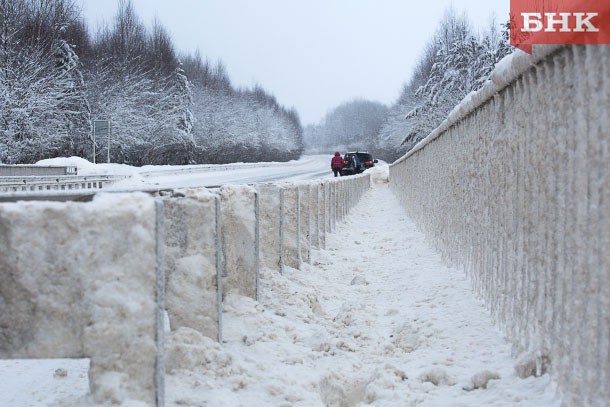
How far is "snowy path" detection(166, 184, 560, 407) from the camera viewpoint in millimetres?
3045

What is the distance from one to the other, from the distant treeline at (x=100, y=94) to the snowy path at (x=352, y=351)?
29906 millimetres

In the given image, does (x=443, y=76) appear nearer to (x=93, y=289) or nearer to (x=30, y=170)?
(x=30, y=170)

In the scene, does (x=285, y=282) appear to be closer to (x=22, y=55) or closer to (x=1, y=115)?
(x=1, y=115)

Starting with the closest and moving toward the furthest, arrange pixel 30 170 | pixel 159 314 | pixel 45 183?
pixel 159 314 < pixel 45 183 < pixel 30 170

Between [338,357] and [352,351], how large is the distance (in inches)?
7.8

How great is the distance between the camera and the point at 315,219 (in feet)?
27.9

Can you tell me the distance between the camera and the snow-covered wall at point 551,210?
90.0 inches

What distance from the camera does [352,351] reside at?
401 cm

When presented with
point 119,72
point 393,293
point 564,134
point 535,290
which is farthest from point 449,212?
point 119,72

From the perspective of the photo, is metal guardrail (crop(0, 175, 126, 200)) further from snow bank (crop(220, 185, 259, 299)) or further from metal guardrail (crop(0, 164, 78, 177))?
snow bank (crop(220, 185, 259, 299))

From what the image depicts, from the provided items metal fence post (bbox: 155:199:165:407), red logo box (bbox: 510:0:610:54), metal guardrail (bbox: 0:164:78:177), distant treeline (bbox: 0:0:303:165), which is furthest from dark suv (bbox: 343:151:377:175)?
metal fence post (bbox: 155:199:165:407)

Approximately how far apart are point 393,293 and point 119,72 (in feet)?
146

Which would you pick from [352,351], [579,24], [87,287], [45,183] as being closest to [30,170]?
[45,183]

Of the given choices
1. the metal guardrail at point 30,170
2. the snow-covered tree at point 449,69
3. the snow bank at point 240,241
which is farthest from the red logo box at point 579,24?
the snow-covered tree at point 449,69
